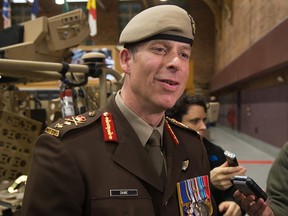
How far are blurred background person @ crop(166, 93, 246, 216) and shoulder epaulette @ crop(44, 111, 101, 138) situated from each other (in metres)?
0.66

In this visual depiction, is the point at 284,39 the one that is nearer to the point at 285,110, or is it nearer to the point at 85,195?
the point at 285,110

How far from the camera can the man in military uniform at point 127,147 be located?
103 cm

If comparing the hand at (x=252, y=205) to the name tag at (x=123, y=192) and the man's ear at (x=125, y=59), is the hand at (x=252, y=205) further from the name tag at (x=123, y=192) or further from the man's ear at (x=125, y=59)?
the man's ear at (x=125, y=59)

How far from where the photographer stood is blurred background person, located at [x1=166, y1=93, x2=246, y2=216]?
1632 millimetres

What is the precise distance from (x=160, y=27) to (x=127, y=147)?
397mm

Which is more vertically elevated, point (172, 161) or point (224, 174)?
point (172, 161)

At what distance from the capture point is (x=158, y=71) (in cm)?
109

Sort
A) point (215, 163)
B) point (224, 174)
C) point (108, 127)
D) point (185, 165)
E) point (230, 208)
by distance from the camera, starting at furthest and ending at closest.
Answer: point (215, 163) → point (230, 208) → point (224, 174) → point (185, 165) → point (108, 127)

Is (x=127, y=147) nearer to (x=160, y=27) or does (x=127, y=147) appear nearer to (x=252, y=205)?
(x=160, y=27)

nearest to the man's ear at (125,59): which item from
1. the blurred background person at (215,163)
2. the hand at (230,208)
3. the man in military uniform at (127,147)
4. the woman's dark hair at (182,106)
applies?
the man in military uniform at (127,147)

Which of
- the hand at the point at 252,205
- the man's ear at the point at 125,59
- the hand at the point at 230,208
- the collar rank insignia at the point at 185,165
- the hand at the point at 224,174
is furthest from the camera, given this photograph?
the hand at the point at 230,208

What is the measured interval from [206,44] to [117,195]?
18.1 metres

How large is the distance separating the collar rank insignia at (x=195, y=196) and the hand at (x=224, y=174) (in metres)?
0.26

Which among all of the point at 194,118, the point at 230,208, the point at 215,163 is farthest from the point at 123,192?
the point at 194,118
